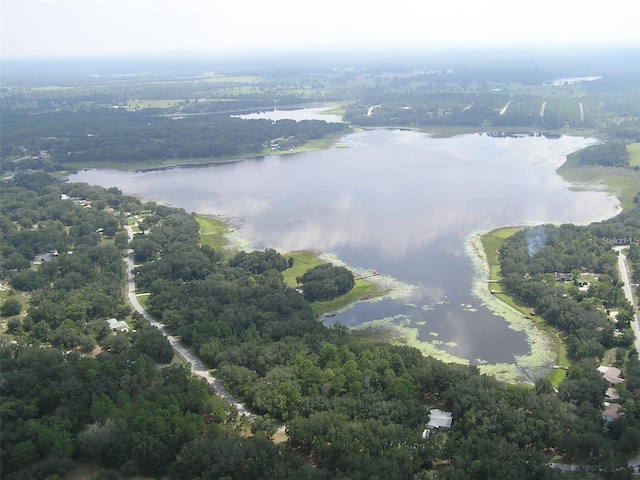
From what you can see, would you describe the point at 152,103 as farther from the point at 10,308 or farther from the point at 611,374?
the point at 611,374

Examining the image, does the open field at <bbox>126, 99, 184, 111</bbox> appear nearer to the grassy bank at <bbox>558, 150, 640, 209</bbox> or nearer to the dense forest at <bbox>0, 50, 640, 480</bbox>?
the dense forest at <bbox>0, 50, 640, 480</bbox>

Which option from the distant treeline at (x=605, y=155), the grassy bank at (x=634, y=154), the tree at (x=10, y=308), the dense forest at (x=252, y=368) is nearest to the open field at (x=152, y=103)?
the dense forest at (x=252, y=368)

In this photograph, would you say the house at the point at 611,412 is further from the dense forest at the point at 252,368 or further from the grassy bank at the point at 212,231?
the grassy bank at the point at 212,231

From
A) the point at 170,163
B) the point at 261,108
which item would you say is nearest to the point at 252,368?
the point at 170,163

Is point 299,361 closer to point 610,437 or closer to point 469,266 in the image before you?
point 610,437

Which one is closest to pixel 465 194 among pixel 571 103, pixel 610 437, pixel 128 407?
pixel 610 437

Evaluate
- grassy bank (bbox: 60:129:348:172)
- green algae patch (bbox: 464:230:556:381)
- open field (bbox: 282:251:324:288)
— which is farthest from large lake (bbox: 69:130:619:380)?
grassy bank (bbox: 60:129:348:172)
